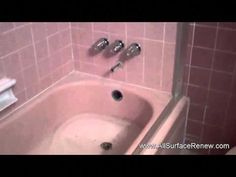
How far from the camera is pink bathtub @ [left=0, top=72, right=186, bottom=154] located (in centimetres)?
165

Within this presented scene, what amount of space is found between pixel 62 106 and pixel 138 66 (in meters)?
0.50

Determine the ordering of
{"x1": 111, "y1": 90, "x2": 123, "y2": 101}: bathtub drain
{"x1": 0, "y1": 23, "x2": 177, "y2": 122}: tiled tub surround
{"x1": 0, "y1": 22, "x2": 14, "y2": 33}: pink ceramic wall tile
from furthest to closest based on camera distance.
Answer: {"x1": 111, "y1": 90, "x2": 123, "y2": 101}: bathtub drain
{"x1": 0, "y1": 23, "x2": 177, "y2": 122}: tiled tub surround
{"x1": 0, "y1": 22, "x2": 14, "y2": 33}: pink ceramic wall tile

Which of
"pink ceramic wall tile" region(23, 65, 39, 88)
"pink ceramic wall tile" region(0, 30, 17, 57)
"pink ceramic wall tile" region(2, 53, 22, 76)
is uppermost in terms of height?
"pink ceramic wall tile" region(0, 30, 17, 57)

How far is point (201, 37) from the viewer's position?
151cm

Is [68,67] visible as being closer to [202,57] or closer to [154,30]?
[154,30]

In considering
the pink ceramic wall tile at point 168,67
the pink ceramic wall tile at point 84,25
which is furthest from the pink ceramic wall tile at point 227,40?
the pink ceramic wall tile at point 84,25

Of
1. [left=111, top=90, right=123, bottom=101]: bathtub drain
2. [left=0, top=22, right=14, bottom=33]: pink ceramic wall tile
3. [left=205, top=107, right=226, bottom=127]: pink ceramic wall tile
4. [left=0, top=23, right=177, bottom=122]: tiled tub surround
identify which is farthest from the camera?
[left=111, top=90, right=123, bottom=101]: bathtub drain

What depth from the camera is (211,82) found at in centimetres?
159

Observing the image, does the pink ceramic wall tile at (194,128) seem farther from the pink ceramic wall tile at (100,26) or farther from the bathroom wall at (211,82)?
the pink ceramic wall tile at (100,26)

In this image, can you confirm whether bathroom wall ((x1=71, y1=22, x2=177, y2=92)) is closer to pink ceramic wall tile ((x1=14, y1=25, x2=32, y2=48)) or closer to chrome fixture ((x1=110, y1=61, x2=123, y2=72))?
chrome fixture ((x1=110, y1=61, x2=123, y2=72))

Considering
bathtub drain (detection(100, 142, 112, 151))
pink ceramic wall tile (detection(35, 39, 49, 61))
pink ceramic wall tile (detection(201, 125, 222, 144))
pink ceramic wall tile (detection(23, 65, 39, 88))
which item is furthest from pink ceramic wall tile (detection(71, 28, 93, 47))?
pink ceramic wall tile (detection(201, 125, 222, 144))

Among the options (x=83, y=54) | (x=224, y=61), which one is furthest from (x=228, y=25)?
(x=83, y=54)

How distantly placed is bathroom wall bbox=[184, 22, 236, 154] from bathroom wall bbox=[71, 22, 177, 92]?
0.12 meters
